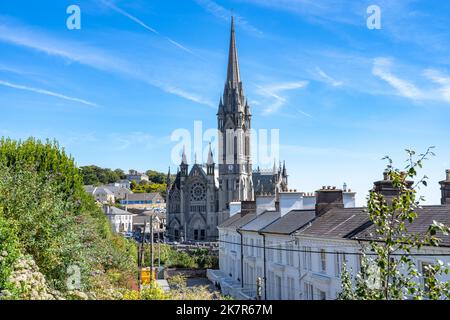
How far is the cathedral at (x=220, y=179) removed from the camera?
4579 inches

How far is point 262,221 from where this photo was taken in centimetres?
3378

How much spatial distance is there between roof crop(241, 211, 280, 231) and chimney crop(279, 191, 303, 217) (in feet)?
2.59

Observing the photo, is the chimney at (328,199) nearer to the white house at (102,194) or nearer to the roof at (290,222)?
the roof at (290,222)

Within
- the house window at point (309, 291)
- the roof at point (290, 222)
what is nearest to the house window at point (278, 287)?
the roof at point (290, 222)

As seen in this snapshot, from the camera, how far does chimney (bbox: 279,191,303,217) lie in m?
31.8

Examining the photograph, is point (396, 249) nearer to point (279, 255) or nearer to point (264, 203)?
point (279, 255)

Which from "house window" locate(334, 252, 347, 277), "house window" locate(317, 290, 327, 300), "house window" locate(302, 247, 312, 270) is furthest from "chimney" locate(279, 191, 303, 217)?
"house window" locate(334, 252, 347, 277)

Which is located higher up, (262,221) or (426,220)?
(426,220)

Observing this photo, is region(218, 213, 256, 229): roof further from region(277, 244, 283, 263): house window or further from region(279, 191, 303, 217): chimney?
region(277, 244, 283, 263): house window

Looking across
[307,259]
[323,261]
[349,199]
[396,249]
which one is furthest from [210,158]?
[396,249]

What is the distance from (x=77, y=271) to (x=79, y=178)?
717 inches

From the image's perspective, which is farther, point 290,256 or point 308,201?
point 308,201

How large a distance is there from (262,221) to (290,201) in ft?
9.67

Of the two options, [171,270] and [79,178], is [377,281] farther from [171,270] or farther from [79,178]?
[171,270]
